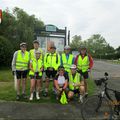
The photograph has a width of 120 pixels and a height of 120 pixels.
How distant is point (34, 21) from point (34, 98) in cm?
2156

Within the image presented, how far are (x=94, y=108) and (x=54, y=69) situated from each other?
3.30 m

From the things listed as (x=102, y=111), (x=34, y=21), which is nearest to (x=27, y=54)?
(x=102, y=111)

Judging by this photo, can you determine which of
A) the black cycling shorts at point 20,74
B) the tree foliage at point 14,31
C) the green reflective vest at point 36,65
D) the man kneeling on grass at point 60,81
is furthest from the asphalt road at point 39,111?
the tree foliage at point 14,31

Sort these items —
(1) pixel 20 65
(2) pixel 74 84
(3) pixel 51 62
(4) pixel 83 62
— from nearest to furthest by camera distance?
(2) pixel 74 84, (1) pixel 20 65, (4) pixel 83 62, (3) pixel 51 62

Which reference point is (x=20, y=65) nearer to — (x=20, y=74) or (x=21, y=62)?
(x=21, y=62)

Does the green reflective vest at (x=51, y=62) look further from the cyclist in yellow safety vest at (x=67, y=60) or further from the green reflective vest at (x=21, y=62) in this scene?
the green reflective vest at (x=21, y=62)

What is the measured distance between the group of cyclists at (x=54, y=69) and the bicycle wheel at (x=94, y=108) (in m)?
2.22

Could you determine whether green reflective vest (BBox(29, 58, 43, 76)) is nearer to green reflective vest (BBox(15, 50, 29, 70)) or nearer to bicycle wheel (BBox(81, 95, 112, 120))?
green reflective vest (BBox(15, 50, 29, 70))

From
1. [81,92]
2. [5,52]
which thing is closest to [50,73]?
[81,92]

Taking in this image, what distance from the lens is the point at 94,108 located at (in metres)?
7.96

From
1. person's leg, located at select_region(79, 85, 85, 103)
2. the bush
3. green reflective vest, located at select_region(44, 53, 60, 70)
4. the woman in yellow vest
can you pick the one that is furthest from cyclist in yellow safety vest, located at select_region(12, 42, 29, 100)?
the bush

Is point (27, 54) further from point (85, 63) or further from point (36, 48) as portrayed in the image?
point (85, 63)

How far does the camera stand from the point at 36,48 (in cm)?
1083

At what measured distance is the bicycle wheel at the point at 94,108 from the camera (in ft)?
26.0
